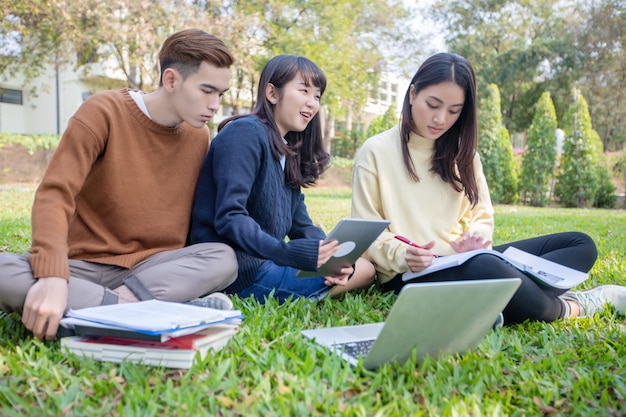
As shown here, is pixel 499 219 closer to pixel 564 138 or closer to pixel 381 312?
pixel 381 312

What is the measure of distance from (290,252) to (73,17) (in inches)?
468

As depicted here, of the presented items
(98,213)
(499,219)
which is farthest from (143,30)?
(98,213)

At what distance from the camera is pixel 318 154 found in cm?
294

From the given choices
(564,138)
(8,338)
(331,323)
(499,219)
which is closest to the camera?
(8,338)

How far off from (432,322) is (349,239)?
61cm

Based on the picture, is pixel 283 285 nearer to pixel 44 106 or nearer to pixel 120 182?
pixel 120 182

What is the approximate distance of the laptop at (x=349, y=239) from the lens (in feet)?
7.05

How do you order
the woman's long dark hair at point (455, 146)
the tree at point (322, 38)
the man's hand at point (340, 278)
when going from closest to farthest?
the man's hand at point (340, 278), the woman's long dark hair at point (455, 146), the tree at point (322, 38)

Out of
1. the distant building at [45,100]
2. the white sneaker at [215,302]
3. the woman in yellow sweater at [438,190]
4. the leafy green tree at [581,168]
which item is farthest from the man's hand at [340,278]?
the distant building at [45,100]

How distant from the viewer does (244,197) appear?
7.78 feet

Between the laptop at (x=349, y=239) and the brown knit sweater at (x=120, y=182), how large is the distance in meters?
0.67

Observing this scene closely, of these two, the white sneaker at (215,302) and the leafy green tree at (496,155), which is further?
the leafy green tree at (496,155)

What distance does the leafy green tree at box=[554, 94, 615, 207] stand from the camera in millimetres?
13281

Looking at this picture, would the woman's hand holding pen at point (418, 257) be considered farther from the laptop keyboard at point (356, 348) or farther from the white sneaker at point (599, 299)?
the white sneaker at point (599, 299)
